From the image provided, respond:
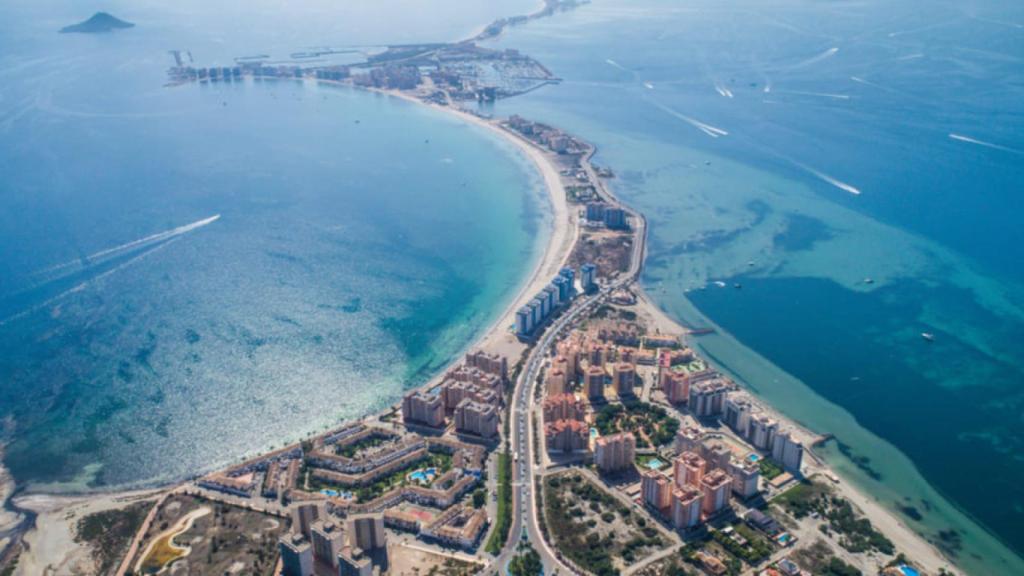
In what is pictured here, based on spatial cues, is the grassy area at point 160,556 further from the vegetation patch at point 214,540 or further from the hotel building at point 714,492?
the hotel building at point 714,492

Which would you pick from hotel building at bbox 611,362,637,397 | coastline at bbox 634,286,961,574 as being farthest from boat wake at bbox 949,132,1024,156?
hotel building at bbox 611,362,637,397

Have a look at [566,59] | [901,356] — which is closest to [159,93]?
[566,59]

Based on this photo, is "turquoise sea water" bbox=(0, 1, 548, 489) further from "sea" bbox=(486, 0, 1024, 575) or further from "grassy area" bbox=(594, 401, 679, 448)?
"sea" bbox=(486, 0, 1024, 575)

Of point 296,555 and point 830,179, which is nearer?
point 296,555

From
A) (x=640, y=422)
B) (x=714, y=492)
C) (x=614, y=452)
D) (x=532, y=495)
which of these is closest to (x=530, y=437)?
(x=532, y=495)

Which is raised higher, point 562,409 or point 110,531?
point 562,409

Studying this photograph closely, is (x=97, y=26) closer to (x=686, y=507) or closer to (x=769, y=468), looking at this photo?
(x=769, y=468)

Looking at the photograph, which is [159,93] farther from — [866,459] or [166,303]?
[866,459]
